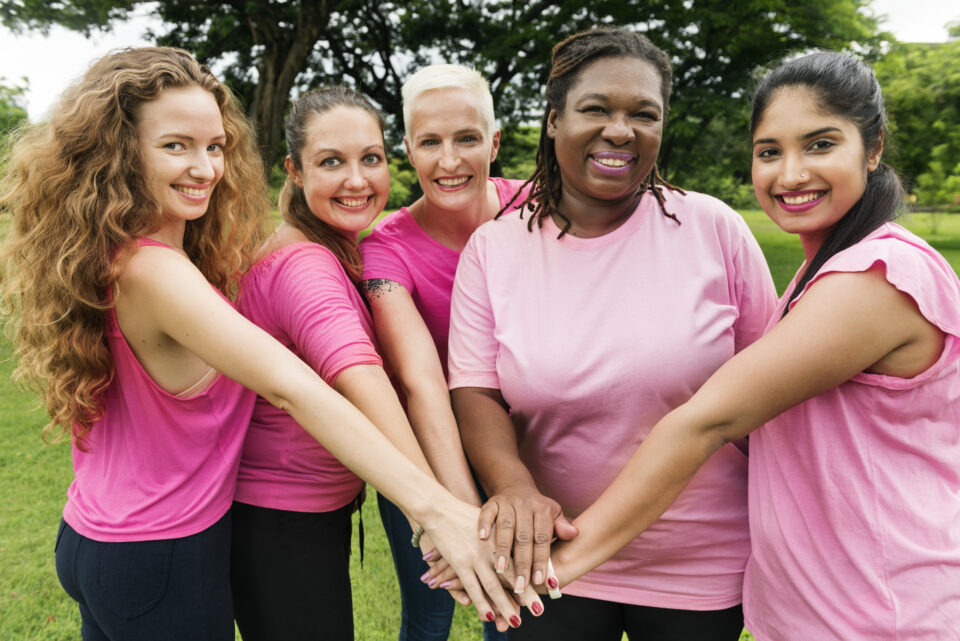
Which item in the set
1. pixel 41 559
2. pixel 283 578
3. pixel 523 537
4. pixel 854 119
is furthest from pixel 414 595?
pixel 41 559

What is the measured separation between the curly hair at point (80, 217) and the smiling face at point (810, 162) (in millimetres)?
1621

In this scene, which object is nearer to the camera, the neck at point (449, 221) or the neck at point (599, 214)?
the neck at point (599, 214)

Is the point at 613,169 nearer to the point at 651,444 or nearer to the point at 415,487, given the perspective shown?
the point at 651,444

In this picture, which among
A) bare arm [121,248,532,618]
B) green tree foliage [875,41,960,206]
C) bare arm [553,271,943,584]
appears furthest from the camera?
green tree foliage [875,41,960,206]

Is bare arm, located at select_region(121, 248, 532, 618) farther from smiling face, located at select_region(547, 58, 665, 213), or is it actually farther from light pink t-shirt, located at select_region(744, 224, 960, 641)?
smiling face, located at select_region(547, 58, 665, 213)

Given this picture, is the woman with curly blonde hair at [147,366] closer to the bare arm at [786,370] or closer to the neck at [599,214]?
the bare arm at [786,370]

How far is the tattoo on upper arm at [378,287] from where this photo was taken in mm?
2316

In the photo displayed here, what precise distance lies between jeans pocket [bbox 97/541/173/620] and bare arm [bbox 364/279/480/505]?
31.4 inches

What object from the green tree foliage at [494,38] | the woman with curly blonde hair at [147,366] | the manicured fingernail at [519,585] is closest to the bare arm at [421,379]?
the woman with curly blonde hair at [147,366]

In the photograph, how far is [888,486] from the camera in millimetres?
1545

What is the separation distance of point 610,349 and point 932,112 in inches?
834

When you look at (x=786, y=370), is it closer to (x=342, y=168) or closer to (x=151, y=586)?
(x=342, y=168)

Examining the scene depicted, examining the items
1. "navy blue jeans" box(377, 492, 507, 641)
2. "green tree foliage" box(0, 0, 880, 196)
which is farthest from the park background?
"navy blue jeans" box(377, 492, 507, 641)

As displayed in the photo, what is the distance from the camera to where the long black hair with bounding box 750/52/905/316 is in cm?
167
